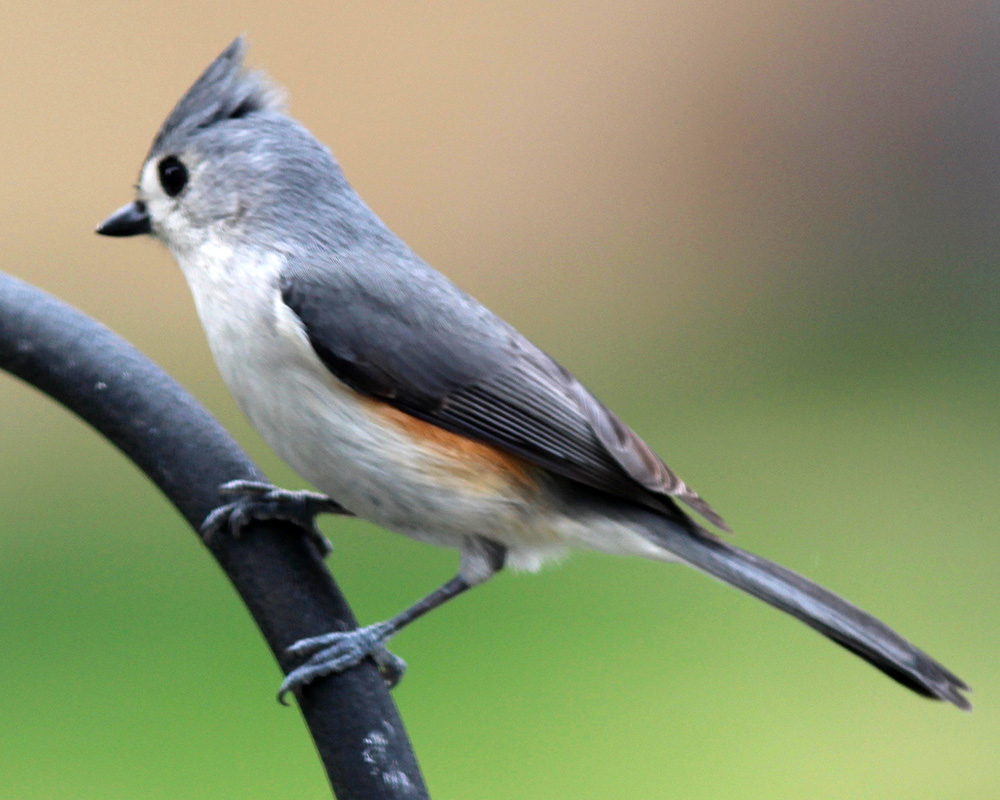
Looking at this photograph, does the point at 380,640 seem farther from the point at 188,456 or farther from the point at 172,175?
the point at 172,175

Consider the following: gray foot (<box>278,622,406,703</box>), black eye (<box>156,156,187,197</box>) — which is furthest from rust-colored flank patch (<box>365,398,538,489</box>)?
A: black eye (<box>156,156,187,197</box>)

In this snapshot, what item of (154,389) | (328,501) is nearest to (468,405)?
(328,501)

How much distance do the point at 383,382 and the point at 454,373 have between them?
0.12 m

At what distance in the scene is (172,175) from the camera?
212 cm

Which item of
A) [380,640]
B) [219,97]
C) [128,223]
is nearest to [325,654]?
[380,640]

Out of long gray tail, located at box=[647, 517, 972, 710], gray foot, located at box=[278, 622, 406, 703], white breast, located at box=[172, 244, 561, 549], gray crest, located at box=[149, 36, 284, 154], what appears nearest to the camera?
gray foot, located at box=[278, 622, 406, 703]

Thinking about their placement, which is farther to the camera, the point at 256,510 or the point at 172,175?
the point at 172,175

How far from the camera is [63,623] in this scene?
437cm

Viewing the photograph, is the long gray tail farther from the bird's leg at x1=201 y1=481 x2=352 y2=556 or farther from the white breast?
the bird's leg at x1=201 y1=481 x2=352 y2=556

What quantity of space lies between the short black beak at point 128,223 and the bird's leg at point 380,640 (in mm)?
706

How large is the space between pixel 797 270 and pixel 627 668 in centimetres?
368

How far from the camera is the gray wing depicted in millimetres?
1983

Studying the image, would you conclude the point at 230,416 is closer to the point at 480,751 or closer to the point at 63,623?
the point at 63,623

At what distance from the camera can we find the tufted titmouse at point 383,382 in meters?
1.92
